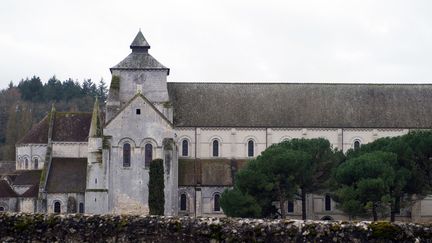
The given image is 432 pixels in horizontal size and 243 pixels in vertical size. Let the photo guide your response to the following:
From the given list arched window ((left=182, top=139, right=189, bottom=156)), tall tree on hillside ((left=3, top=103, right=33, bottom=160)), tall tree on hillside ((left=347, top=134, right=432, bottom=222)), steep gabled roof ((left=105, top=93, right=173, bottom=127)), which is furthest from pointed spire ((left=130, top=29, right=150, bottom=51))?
tall tree on hillside ((left=3, top=103, right=33, bottom=160))

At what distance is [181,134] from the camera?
7150cm

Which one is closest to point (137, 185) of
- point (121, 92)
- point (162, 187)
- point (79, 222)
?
point (162, 187)

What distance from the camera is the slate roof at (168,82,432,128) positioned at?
7244cm

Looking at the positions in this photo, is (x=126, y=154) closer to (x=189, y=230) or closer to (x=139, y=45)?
(x=139, y=45)

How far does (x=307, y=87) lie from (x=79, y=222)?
59.6 m

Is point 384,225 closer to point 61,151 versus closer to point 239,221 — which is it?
point 239,221

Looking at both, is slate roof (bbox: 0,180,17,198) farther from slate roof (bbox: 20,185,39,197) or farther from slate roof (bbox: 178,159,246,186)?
slate roof (bbox: 178,159,246,186)

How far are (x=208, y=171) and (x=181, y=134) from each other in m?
4.10

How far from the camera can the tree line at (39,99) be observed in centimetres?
13188

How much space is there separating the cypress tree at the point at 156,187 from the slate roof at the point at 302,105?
328 inches

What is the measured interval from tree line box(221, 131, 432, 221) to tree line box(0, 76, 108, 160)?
72.3 metres

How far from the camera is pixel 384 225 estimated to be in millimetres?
16812

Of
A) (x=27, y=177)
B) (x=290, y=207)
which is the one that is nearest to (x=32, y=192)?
(x=27, y=177)

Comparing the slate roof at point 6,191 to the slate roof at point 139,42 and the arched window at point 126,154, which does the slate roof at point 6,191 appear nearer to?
the arched window at point 126,154
